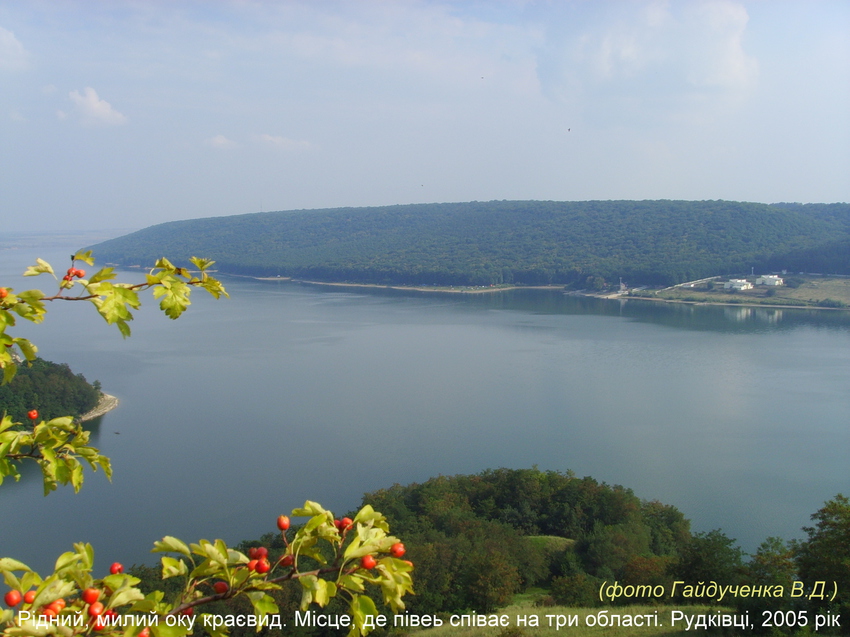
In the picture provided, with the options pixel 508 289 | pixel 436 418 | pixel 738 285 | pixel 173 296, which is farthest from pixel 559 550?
pixel 508 289

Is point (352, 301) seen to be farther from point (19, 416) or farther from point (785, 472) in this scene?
point (785, 472)

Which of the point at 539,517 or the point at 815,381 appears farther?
the point at 815,381

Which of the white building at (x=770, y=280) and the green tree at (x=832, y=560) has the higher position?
the white building at (x=770, y=280)

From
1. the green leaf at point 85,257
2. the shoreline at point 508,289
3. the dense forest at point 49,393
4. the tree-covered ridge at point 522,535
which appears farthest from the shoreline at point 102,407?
the shoreline at point 508,289

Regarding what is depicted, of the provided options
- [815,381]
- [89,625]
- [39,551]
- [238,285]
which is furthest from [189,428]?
[238,285]

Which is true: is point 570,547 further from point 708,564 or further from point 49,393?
point 49,393

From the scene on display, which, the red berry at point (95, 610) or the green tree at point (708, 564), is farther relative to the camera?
the green tree at point (708, 564)

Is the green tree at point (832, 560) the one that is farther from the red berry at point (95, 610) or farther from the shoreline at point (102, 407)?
the shoreline at point (102, 407)
